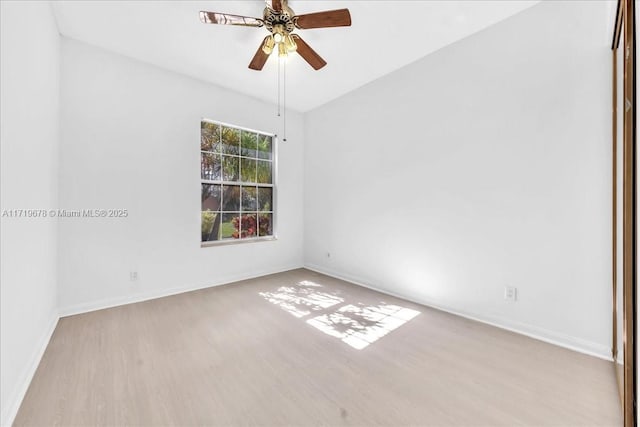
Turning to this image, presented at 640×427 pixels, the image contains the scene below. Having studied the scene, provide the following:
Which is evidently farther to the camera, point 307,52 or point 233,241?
point 233,241

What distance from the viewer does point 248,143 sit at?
4.04 m

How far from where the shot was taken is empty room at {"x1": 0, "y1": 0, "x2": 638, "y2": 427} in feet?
4.83

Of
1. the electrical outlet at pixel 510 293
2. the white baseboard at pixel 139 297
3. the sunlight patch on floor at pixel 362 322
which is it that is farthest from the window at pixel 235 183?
the electrical outlet at pixel 510 293

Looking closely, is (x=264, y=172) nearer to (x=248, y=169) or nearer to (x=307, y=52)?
(x=248, y=169)

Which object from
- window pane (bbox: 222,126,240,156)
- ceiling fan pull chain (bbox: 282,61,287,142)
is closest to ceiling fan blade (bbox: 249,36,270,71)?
ceiling fan pull chain (bbox: 282,61,287,142)

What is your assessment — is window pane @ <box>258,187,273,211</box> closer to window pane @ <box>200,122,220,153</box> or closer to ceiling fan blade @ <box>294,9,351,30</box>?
window pane @ <box>200,122,220,153</box>

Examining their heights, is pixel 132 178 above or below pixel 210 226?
above

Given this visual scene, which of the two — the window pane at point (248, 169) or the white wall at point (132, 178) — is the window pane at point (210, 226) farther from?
the window pane at point (248, 169)

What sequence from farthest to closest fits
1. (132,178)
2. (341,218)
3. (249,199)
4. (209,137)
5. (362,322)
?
(249,199) < (341,218) < (209,137) < (132,178) < (362,322)

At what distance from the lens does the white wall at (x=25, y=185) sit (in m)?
1.35

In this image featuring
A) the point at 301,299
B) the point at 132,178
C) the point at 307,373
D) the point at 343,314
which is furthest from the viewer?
the point at 301,299

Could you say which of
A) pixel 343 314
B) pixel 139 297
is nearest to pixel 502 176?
pixel 343 314

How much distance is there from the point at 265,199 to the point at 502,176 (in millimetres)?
3233

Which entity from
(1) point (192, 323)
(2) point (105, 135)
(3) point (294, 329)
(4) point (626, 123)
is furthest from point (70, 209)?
(4) point (626, 123)
